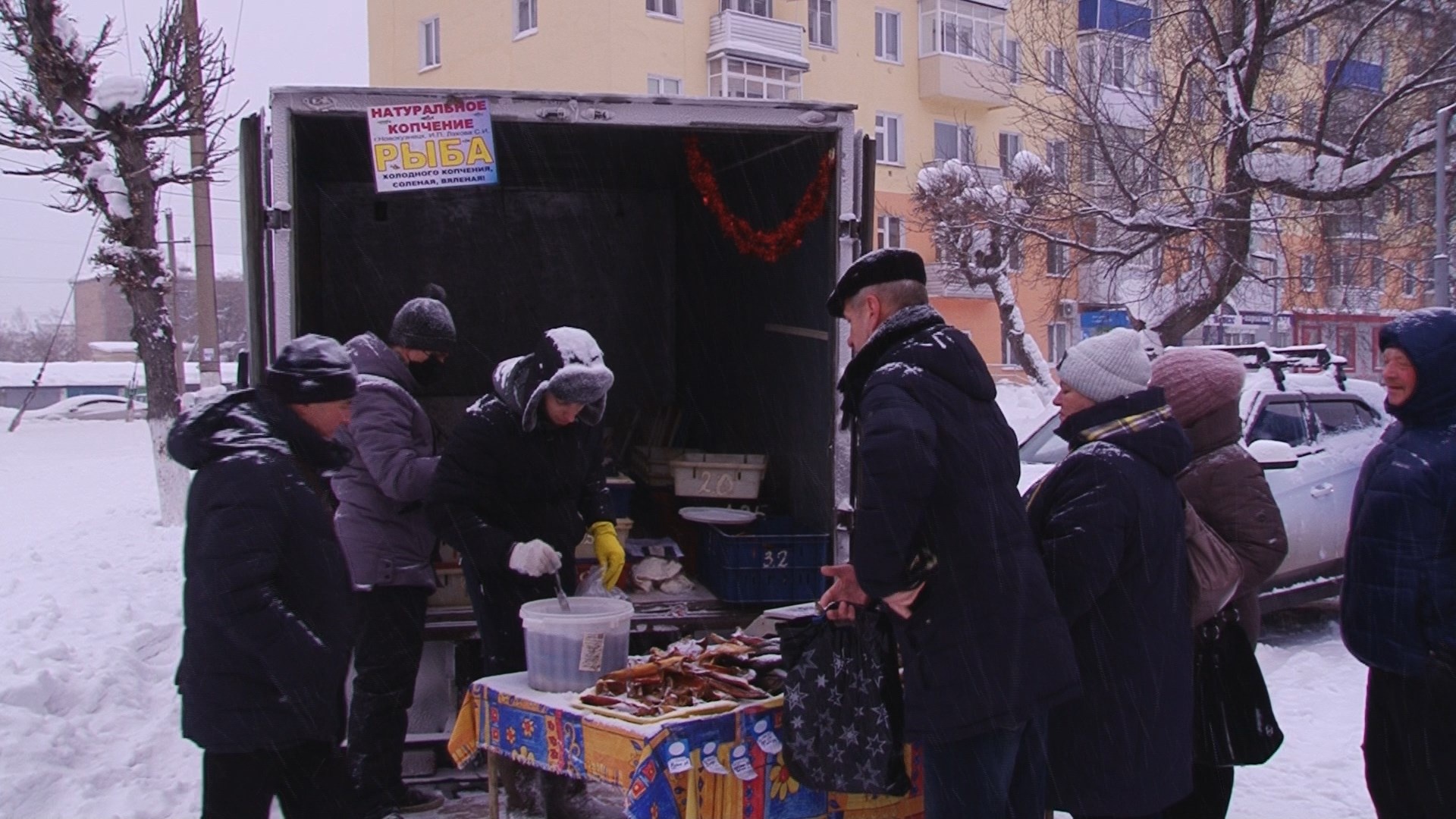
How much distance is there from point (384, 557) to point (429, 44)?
90.6 feet

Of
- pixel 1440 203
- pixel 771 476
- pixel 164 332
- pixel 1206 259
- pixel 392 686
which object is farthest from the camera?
pixel 1206 259

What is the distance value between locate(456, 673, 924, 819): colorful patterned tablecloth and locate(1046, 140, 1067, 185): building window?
13311 millimetres

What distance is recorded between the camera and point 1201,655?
12.4 feet

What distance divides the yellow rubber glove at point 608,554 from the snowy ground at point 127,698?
925 mm

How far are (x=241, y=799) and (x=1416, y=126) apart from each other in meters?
14.0

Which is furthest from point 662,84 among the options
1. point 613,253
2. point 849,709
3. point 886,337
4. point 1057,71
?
point 849,709

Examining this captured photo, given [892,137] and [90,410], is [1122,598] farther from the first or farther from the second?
[90,410]

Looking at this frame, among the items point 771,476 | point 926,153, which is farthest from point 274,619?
point 926,153

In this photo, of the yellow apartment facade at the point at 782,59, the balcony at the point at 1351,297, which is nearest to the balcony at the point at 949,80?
the yellow apartment facade at the point at 782,59

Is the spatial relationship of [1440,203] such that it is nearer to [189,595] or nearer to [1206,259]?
[1206,259]

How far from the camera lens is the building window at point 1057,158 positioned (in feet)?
52.7

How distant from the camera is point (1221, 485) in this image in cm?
382

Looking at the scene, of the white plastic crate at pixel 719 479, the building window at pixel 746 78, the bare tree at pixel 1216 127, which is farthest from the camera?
the building window at pixel 746 78

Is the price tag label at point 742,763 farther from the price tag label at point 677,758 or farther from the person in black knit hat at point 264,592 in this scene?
the person in black knit hat at point 264,592
